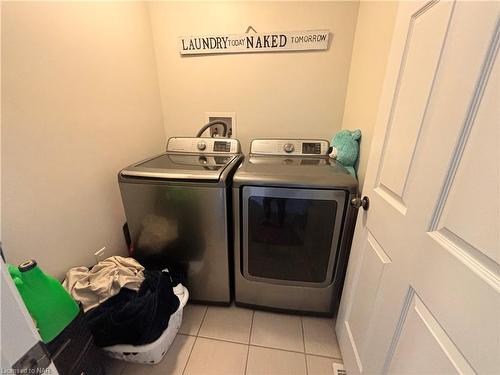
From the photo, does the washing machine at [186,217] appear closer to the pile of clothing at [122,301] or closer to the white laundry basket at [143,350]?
the pile of clothing at [122,301]

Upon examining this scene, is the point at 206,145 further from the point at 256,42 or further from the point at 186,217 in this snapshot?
the point at 256,42

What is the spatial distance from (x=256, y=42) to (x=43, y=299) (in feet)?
6.16

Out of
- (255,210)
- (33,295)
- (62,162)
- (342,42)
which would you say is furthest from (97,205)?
(342,42)

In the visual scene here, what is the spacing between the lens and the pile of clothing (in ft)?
3.24

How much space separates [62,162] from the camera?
1.09m

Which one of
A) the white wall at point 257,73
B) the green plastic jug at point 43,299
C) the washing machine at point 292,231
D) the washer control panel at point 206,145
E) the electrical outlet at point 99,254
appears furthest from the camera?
the washer control panel at point 206,145

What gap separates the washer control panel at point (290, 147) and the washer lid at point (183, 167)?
23 centimetres

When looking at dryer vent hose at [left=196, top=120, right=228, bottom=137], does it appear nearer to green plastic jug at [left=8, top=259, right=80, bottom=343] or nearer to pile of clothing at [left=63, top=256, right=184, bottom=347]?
pile of clothing at [left=63, top=256, right=184, bottom=347]

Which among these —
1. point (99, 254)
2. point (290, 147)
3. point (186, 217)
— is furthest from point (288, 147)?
point (99, 254)

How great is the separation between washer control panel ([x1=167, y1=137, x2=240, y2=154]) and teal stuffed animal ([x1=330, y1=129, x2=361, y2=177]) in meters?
0.73

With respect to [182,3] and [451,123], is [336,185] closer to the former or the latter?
[451,123]

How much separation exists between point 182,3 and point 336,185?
5.69ft

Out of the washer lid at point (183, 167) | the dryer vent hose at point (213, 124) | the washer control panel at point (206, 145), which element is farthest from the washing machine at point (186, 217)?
the dryer vent hose at point (213, 124)

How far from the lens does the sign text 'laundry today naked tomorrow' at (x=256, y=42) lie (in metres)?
1.55
